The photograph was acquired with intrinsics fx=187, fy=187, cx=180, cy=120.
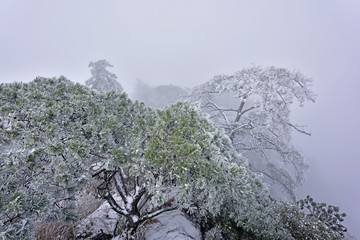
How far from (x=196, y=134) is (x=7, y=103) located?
3.29 metres

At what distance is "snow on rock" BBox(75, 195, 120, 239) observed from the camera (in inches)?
172

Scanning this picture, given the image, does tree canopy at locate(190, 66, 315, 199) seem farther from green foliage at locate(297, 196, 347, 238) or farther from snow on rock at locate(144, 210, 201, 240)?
snow on rock at locate(144, 210, 201, 240)

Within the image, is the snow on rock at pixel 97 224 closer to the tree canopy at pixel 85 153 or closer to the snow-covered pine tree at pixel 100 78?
the tree canopy at pixel 85 153

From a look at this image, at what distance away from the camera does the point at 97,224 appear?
4.68 m

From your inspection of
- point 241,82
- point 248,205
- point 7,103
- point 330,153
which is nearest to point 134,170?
point 248,205

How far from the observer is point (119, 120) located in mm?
3600

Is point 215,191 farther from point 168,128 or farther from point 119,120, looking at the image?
point 119,120

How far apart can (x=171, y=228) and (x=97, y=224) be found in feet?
6.18

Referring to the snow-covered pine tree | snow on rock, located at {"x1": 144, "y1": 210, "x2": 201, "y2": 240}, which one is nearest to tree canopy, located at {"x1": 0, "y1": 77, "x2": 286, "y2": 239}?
snow on rock, located at {"x1": 144, "y1": 210, "x2": 201, "y2": 240}

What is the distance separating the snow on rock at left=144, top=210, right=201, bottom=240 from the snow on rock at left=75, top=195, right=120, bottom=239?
932mm

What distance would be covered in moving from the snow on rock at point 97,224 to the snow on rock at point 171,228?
0.93 m

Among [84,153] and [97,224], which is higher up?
[84,153]

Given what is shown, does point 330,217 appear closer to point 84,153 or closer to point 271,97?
point 271,97

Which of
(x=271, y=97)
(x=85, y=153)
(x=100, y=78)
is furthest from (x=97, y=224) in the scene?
(x=100, y=78)
